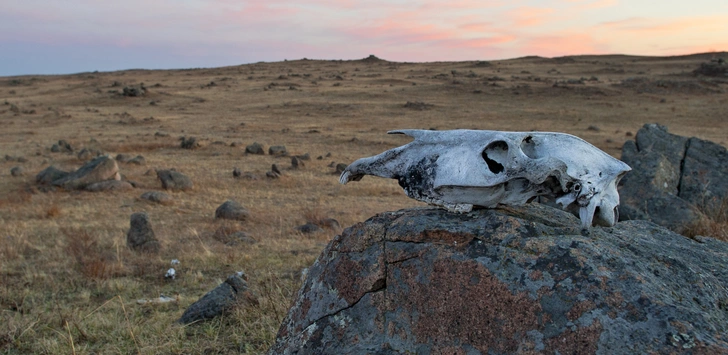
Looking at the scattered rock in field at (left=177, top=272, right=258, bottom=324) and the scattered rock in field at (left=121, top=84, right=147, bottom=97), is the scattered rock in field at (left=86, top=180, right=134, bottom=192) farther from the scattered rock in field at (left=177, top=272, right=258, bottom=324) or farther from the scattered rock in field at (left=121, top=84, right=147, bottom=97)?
the scattered rock in field at (left=121, top=84, right=147, bottom=97)

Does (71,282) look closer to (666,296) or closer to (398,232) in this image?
(398,232)

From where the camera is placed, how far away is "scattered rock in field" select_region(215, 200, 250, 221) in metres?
10.6

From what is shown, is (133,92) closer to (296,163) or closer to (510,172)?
(296,163)

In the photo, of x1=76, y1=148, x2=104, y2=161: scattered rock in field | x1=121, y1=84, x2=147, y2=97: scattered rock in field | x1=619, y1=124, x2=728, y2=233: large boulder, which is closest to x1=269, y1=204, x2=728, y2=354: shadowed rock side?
x1=619, y1=124, x2=728, y2=233: large boulder

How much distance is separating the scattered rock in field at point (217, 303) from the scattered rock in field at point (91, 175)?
350 inches

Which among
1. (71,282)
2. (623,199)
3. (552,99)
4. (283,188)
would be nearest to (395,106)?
(552,99)

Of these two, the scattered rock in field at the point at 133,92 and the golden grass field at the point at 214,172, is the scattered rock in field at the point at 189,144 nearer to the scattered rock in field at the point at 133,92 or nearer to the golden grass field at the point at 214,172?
the golden grass field at the point at 214,172

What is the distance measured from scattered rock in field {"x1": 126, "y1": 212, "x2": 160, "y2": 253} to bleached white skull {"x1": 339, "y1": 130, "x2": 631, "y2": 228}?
626 centimetres

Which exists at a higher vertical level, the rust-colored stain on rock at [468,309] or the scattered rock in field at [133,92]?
the rust-colored stain on rock at [468,309]

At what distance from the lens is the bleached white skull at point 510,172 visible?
2828 millimetres

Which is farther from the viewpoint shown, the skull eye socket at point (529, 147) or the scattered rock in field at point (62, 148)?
the scattered rock in field at point (62, 148)

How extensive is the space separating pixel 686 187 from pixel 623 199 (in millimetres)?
1482

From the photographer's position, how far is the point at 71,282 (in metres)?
6.82

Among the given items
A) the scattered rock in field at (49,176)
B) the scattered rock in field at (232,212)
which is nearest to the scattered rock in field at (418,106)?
the scattered rock in field at (49,176)
